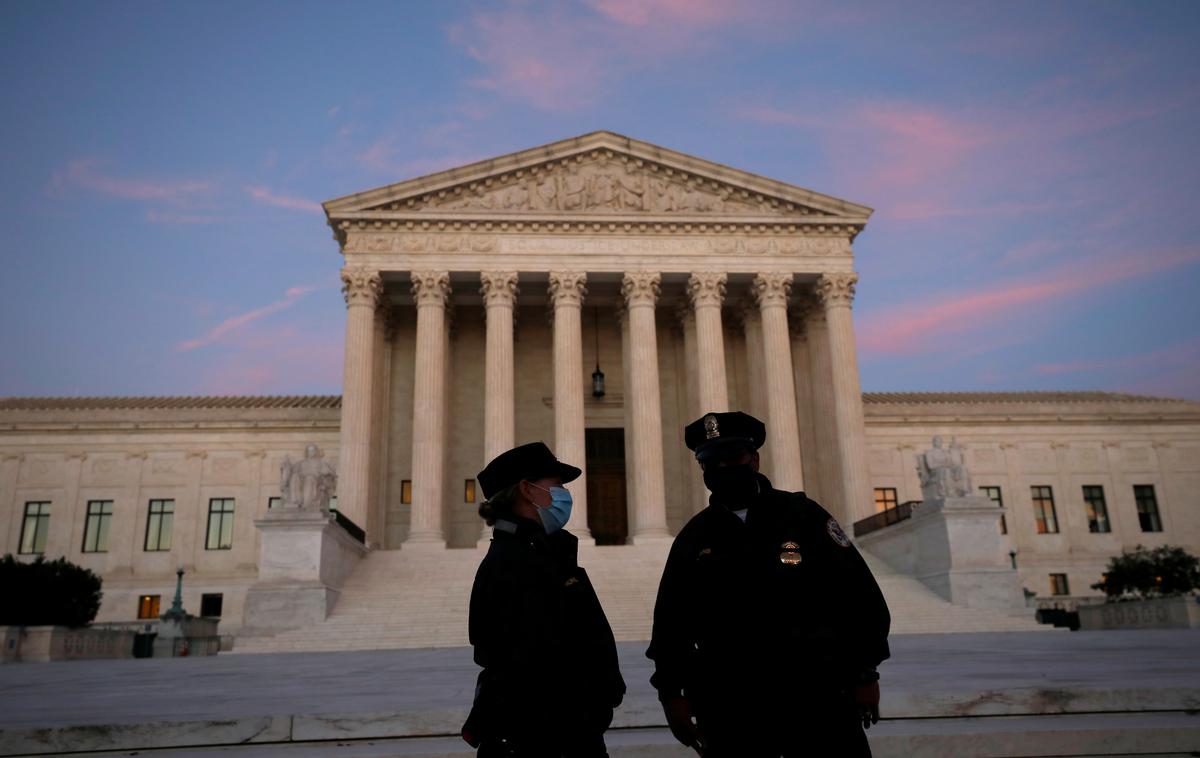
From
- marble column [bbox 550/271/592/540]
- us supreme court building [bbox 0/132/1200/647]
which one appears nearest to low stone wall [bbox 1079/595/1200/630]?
us supreme court building [bbox 0/132/1200/647]

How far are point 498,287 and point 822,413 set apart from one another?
14.9 m

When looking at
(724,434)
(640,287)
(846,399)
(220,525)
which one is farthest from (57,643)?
(846,399)

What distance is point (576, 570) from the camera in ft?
14.5

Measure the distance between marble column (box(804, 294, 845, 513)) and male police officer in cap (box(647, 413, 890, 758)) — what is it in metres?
33.8

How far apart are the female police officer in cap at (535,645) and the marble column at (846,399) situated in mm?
32830

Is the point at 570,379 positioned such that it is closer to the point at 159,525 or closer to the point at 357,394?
the point at 357,394

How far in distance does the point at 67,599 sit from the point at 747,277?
26843mm

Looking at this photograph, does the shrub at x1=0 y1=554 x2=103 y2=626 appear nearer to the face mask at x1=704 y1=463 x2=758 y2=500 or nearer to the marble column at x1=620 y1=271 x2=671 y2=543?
the marble column at x1=620 y1=271 x2=671 y2=543

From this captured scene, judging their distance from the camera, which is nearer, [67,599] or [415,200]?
[67,599]

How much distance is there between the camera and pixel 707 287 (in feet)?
122

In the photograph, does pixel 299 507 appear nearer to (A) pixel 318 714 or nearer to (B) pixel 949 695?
(A) pixel 318 714

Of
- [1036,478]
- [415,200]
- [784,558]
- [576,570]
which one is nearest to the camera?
[784,558]

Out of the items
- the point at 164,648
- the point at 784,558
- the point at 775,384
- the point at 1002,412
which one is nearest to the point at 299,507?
the point at 164,648

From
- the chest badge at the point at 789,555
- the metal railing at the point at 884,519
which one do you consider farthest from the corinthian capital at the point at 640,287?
the chest badge at the point at 789,555
